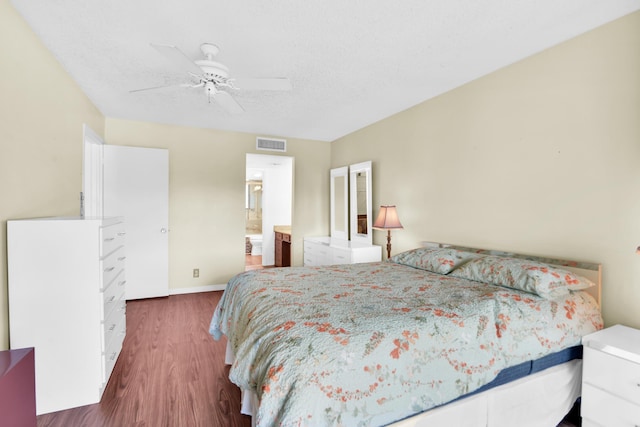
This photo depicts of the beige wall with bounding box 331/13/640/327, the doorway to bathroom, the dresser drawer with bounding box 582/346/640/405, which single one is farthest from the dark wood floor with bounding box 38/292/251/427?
the doorway to bathroom

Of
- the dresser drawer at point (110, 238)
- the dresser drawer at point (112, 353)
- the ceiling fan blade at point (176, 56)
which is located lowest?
the dresser drawer at point (112, 353)

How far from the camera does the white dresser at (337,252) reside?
12.7 feet

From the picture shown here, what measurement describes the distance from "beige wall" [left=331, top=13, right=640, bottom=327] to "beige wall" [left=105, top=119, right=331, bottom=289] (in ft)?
8.89

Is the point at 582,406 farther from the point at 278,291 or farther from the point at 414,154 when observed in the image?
the point at 414,154

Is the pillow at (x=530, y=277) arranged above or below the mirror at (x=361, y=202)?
below

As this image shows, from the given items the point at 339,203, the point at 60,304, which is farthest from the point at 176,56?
the point at 339,203

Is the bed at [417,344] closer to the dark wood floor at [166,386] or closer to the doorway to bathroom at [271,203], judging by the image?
the dark wood floor at [166,386]

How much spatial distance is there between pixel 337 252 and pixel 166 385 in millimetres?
2414

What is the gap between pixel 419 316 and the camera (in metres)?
1.53

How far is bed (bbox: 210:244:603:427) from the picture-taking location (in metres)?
1.21

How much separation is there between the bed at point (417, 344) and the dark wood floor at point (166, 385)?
1.47 ft

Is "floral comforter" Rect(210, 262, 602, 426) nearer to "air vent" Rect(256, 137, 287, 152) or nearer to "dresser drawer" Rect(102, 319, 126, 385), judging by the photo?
"dresser drawer" Rect(102, 319, 126, 385)

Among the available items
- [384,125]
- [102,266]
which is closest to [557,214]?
[384,125]

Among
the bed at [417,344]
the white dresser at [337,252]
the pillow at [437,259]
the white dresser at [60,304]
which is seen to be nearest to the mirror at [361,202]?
the white dresser at [337,252]
